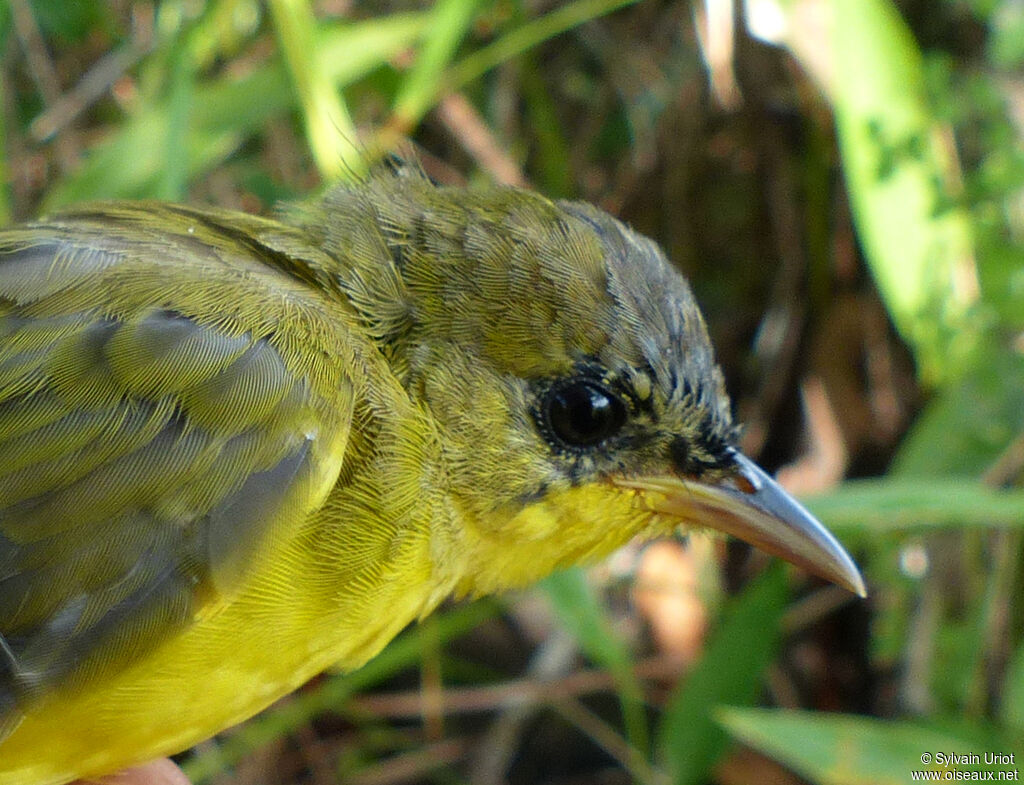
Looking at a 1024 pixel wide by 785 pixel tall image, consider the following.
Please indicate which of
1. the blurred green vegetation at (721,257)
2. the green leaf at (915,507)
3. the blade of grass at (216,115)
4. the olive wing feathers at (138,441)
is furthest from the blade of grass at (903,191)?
the olive wing feathers at (138,441)

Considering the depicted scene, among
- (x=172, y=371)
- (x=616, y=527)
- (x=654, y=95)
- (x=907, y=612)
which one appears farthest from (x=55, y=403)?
(x=654, y=95)

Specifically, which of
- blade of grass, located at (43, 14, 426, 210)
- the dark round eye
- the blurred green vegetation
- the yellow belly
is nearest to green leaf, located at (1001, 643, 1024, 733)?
the blurred green vegetation

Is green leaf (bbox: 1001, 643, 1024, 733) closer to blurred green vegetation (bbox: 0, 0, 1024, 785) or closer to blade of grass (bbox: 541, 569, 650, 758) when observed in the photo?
blurred green vegetation (bbox: 0, 0, 1024, 785)

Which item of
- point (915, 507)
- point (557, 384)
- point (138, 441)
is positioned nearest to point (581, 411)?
point (557, 384)

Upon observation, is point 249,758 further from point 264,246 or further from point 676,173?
point 676,173

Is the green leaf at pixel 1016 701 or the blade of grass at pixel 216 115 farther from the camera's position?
the blade of grass at pixel 216 115

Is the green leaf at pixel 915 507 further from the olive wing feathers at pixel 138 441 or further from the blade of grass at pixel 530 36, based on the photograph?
the blade of grass at pixel 530 36
